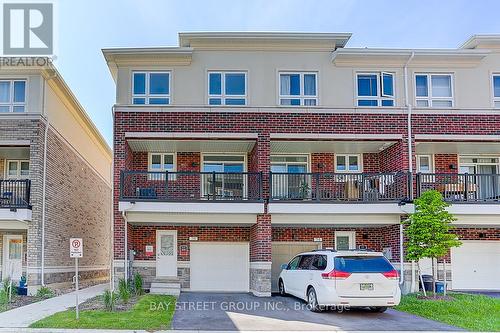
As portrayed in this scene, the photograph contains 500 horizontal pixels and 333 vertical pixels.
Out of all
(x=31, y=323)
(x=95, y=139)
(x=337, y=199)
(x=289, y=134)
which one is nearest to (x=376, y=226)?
(x=337, y=199)

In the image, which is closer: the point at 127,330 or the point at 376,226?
the point at 127,330

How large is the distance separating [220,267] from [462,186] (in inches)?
366

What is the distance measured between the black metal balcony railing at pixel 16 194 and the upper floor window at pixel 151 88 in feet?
16.0

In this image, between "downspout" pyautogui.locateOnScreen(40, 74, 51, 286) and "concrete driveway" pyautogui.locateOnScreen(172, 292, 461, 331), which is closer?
"concrete driveway" pyautogui.locateOnScreen(172, 292, 461, 331)

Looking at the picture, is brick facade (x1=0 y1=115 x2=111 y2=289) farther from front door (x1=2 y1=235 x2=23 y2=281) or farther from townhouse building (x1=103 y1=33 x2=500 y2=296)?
townhouse building (x1=103 y1=33 x2=500 y2=296)

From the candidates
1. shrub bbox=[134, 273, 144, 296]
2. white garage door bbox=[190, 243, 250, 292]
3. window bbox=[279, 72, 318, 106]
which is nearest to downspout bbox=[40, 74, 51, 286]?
shrub bbox=[134, 273, 144, 296]

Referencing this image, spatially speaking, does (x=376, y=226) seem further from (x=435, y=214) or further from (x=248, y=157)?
(x=248, y=157)

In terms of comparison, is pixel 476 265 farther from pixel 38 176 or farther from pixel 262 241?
pixel 38 176

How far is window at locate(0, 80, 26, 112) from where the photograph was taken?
18453mm

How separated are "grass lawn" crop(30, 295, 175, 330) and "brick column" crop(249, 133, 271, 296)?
163 inches

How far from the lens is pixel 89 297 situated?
52.9ft

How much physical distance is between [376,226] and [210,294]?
6459 millimetres

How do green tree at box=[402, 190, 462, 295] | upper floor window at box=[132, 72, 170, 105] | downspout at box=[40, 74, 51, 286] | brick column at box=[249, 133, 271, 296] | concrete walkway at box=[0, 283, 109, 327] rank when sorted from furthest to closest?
upper floor window at box=[132, 72, 170, 105] < downspout at box=[40, 74, 51, 286] < brick column at box=[249, 133, 271, 296] < green tree at box=[402, 190, 462, 295] < concrete walkway at box=[0, 283, 109, 327]

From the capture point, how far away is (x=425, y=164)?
19688mm
